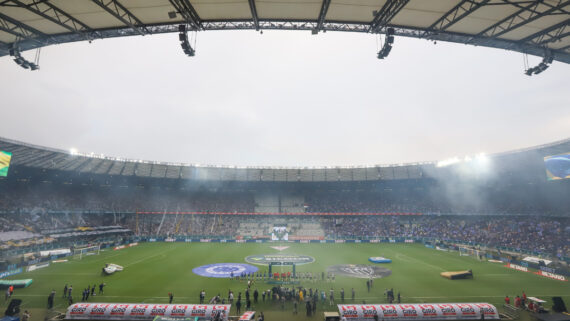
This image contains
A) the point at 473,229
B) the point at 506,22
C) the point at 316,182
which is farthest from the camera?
the point at 316,182

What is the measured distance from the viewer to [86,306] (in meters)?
17.8

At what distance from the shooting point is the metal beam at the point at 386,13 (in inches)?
534

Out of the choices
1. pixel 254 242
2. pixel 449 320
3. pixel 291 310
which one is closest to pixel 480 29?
pixel 449 320

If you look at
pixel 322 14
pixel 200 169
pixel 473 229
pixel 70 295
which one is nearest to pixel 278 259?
pixel 70 295

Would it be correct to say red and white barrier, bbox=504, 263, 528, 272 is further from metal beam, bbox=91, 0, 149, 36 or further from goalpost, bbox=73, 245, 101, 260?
goalpost, bbox=73, 245, 101, 260

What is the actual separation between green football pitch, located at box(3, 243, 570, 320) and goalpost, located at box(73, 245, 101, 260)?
204 cm

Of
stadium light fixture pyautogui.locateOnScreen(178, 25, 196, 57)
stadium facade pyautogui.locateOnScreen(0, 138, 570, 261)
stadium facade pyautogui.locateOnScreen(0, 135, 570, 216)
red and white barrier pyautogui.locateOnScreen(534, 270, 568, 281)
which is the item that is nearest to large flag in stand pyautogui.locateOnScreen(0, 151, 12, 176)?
stadium facade pyautogui.locateOnScreen(0, 138, 570, 261)

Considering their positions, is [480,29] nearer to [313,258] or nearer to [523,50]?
[523,50]

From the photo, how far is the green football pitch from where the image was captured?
21.8 m

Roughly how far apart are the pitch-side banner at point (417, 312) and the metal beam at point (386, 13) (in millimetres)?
17363

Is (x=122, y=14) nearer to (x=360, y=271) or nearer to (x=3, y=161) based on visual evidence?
(x=360, y=271)

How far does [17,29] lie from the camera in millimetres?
16344

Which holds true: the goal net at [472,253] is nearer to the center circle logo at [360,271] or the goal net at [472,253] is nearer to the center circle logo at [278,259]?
the center circle logo at [360,271]

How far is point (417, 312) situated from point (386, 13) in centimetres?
1832
